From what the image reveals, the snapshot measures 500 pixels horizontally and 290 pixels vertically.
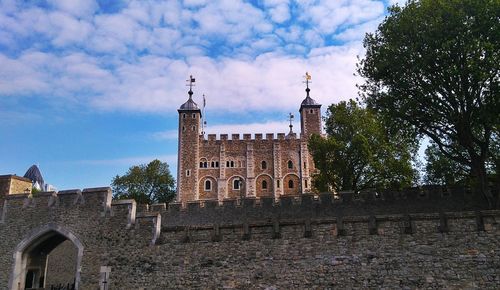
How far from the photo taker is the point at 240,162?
62219mm

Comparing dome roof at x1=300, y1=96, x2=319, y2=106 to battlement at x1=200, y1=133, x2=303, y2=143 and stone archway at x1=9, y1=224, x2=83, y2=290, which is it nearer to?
battlement at x1=200, y1=133, x2=303, y2=143

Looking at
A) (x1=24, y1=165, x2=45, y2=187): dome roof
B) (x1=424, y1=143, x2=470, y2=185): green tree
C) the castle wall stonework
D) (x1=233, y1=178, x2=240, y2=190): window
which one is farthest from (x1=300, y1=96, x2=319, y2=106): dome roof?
(x1=24, y1=165, x2=45, y2=187): dome roof

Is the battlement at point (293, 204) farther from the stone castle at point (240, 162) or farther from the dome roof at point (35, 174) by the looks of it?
the dome roof at point (35, 174)

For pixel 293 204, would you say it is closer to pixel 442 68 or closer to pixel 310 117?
pixel 442 68

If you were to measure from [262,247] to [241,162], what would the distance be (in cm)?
4817

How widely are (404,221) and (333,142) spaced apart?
53.0ft

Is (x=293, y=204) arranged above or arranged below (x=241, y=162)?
below

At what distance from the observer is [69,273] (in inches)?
918

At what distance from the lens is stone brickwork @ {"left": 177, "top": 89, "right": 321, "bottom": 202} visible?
61031 millimetres

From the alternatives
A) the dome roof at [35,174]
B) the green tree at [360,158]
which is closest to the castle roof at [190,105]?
the green tree at [360,158]

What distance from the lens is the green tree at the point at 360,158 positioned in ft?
94.3

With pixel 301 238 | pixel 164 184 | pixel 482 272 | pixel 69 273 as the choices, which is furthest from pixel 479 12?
pixel 164 184

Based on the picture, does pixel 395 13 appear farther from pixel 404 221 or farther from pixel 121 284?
pixel 121 284

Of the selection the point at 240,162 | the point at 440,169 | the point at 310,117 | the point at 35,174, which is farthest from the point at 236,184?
the point at 35,174
